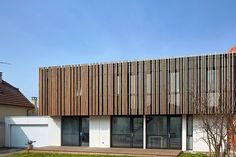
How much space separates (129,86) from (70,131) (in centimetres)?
606

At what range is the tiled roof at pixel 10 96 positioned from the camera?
1241 inches

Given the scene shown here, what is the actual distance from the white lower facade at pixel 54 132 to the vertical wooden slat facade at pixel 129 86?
1.06 meters

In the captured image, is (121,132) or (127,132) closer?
(127,132)

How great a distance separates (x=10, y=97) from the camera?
1288 inches

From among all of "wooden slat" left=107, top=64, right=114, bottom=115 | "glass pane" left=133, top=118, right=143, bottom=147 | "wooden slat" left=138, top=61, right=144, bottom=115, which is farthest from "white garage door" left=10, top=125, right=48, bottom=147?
"wooden slat" left=138, top=61, right=144, bottom=115

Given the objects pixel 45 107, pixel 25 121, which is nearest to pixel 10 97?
pixel 25 121

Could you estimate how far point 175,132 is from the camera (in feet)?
76.1

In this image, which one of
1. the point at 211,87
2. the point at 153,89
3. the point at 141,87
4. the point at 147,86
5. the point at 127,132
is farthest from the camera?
the point at 127,132

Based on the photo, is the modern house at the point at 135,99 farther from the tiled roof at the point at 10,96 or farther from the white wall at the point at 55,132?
the tiled roof at the point at 10,96

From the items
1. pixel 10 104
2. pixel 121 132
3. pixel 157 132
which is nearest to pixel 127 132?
pixel 121 132

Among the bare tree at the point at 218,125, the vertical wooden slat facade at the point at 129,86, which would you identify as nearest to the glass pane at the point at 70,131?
the vertical wooden slat facade at the point at 129,86

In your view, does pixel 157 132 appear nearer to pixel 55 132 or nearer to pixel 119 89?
pixel 119 89

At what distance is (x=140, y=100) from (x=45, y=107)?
744cm

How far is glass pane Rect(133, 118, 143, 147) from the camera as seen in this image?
24.0 m
